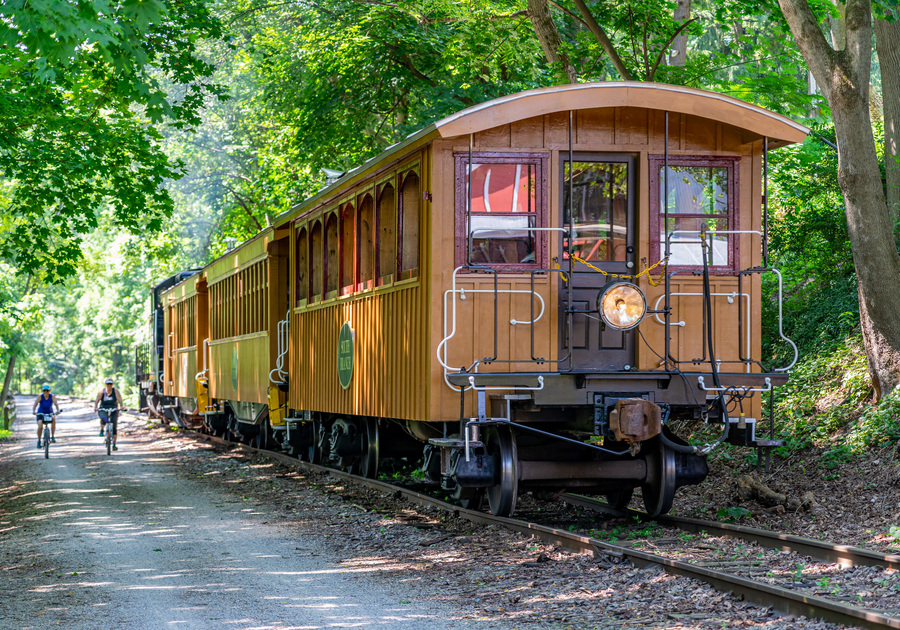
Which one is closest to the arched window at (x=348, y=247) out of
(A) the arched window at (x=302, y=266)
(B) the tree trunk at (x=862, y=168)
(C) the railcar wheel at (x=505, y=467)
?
(A) the arched window at (x=302, y=266)

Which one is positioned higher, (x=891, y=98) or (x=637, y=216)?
(x=891, y=98)

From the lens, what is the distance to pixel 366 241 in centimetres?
1107

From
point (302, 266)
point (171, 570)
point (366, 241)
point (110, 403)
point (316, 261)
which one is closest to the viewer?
point (171, 570)

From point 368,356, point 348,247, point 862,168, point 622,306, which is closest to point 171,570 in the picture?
point 368,356

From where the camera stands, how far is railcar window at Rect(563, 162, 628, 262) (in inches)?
350

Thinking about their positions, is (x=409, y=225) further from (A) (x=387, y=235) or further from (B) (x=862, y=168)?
(B) (x=862, y=168)

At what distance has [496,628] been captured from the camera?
18.6ft

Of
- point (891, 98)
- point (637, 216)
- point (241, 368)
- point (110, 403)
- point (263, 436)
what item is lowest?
point (263, 436)

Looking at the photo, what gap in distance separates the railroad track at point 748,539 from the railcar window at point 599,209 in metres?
2.41

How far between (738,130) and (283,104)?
14061mm

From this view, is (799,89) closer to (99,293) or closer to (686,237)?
(686,237)

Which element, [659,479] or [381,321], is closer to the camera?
[659,479]

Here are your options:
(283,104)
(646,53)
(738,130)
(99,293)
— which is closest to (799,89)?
(646,53)

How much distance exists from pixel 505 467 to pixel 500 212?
2.19m
